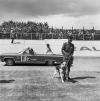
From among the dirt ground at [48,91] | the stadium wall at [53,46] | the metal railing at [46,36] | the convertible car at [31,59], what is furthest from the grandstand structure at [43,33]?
the dirt ground at [48,91]

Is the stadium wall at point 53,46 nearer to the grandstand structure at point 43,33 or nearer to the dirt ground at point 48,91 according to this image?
the grandstand structure at point 43,33

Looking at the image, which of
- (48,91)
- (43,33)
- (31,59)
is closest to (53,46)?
(43,33)

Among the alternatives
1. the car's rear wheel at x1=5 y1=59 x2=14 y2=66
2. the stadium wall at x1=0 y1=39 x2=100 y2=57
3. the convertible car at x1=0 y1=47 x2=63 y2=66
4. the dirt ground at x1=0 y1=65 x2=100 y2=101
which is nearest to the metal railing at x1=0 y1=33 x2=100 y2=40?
the stadium wall at x1=0 y1=39 x2=100 y2=57

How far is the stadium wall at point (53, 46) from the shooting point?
32.5 metres

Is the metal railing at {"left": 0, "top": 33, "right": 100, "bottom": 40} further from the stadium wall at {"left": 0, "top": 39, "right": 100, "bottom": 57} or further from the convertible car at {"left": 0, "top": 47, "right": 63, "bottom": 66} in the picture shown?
the convertible car at {"left": 0, "top": 47, "right": 63, "bottom": 66}

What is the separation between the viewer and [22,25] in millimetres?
44656

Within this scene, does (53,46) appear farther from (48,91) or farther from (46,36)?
(48,91)

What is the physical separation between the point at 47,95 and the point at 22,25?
3688 centimetres

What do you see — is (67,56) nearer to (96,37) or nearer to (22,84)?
(22,84)

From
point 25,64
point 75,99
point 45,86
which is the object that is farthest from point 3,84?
point 25,64

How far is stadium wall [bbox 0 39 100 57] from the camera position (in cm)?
3250

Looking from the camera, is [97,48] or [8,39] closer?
[97,48]

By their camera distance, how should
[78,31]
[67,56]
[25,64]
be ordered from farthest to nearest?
[78,31]
[25,64]
[67,56]

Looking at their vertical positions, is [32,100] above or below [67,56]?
below
